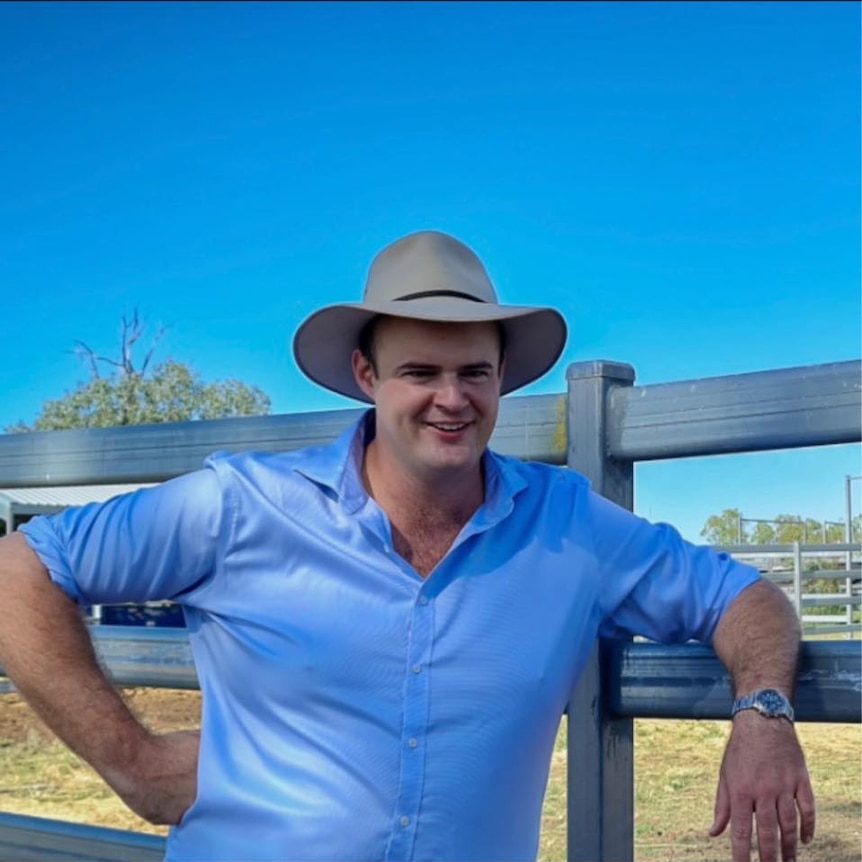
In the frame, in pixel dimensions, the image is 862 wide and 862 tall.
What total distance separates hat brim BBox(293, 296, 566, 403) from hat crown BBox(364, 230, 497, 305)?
0.03 meters

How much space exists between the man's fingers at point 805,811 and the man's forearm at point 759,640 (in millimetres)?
156

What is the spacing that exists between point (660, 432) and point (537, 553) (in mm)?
306

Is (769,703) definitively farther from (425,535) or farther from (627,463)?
(425,535)

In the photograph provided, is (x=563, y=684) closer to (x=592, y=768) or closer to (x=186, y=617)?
(x=592, y=768)

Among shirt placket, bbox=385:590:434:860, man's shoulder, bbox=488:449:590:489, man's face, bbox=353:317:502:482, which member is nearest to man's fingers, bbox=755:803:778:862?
shirt placket, bbox=385:590:434:860

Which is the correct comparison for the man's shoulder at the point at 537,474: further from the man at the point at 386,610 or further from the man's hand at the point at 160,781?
the man's hand at the point at 160,781

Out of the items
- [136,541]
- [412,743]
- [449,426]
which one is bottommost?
[412,743]

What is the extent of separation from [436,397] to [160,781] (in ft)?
2.75

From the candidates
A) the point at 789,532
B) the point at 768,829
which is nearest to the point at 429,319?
the point at 768,829

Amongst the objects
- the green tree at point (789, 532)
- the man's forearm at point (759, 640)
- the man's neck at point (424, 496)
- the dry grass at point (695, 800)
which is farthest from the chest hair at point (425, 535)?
the green tree at point (789, 532)

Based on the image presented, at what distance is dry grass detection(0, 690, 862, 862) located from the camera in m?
4.71

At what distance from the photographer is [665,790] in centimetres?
606

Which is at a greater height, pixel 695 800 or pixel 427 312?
pixel 427 312

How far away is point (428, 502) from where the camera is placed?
93.4 inches
